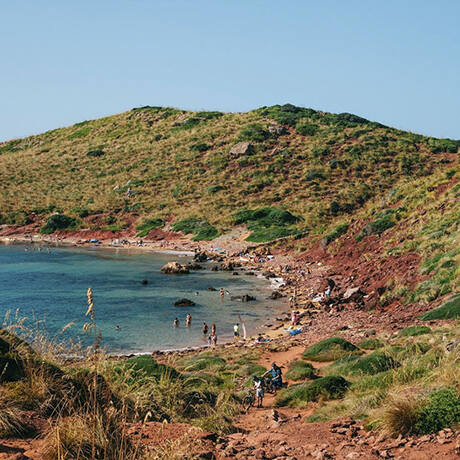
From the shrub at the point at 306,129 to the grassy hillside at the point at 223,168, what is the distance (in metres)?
0.26

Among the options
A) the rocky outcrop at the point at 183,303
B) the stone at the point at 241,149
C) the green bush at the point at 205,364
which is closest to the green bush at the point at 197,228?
the stone at the point at 241,149

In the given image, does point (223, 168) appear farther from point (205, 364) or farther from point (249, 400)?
point (249, 400)

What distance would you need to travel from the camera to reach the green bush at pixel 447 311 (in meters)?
22.2

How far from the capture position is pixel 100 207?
82688 mm

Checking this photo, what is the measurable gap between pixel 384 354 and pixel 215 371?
22.4ft

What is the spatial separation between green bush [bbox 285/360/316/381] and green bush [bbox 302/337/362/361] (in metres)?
1.52

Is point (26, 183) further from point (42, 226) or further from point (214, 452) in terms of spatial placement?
point (214, 452)

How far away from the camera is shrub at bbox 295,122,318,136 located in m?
98.2

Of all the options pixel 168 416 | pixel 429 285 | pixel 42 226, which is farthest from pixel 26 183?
pixel 168 416

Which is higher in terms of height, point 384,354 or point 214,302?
point 384,354

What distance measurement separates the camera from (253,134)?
320 ft

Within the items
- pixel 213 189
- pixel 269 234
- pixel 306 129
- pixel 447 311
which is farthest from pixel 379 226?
pixel 306 129

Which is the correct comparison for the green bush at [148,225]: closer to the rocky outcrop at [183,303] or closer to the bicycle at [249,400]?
Result: the rocky outcrop at [183,303]

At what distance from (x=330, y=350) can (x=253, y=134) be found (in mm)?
79751
